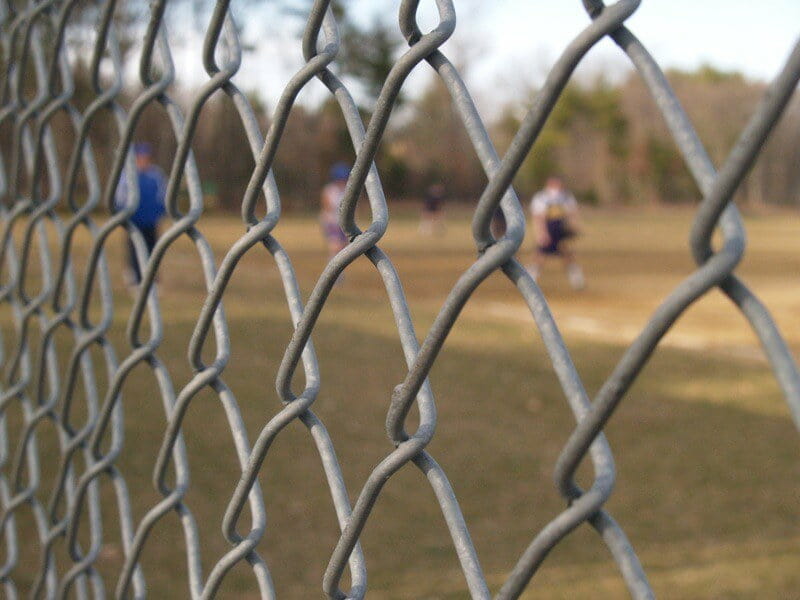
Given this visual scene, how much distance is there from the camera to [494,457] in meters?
5.33

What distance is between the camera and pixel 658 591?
3537mm

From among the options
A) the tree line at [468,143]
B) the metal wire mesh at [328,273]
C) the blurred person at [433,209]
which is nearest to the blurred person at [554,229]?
the tree line at [468,143]

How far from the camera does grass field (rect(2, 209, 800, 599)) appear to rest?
374cm

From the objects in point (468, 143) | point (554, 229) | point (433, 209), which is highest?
point (468, 143)

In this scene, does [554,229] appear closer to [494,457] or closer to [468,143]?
[494,457]

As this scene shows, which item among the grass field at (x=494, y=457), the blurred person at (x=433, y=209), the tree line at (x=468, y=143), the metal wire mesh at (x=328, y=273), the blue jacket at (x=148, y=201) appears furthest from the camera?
the tree line at (x=468, y=143)

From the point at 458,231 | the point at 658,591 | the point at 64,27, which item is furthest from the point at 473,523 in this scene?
the point at 458,231

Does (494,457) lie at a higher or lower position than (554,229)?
lower

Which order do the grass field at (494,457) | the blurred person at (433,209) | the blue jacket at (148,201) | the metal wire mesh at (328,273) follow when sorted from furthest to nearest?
the blurred person at (433,209) < the blue jacket at (148,201) < the grass field at (494,457) < the metal wire mesh at (328,273)

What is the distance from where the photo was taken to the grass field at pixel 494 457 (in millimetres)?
3742

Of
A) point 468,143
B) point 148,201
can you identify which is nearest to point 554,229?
point 148,201

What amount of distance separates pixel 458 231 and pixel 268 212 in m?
29.3

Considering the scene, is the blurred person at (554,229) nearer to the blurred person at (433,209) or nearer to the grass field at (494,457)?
the grass field at (494,457)

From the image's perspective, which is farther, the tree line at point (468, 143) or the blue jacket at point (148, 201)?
the tree line at point (468, 143)
